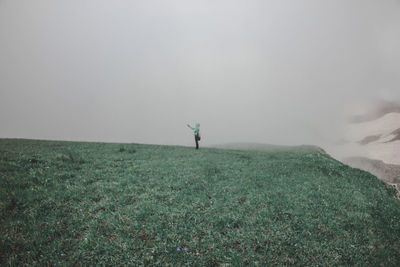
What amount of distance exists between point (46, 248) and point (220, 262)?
642 centimetres

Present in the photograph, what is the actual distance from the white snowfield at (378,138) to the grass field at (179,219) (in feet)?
348

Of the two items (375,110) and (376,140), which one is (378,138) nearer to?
(376,140)

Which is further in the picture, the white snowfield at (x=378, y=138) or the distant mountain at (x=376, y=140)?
the white snowfield at (x=378, y=138)

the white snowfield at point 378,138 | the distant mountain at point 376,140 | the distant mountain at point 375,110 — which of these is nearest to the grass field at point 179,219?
the distant mountain at point 376,140

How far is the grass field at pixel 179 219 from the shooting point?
277 inches

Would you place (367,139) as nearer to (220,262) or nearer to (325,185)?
(325,185)

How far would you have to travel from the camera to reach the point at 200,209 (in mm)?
10359

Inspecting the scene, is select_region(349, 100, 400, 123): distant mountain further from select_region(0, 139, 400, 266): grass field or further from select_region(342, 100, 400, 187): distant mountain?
select_region(0, 139, 400, 266): grass field

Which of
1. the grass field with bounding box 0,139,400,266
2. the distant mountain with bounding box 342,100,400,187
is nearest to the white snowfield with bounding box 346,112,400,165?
the distant mountain with bounding box 342,100,400,187

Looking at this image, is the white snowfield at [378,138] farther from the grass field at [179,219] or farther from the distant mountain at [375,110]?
the grass field at [179,219]

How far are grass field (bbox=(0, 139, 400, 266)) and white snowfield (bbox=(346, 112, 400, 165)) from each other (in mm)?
106116

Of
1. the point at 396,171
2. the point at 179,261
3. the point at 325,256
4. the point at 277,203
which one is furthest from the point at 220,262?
the point at 396,171

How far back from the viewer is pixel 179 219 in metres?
9.20

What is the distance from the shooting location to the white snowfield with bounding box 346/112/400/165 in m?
93.9
